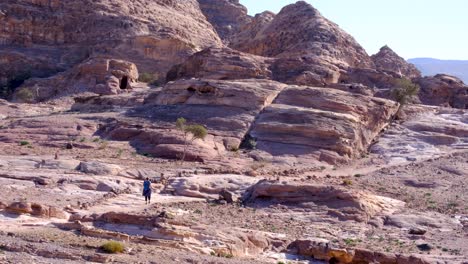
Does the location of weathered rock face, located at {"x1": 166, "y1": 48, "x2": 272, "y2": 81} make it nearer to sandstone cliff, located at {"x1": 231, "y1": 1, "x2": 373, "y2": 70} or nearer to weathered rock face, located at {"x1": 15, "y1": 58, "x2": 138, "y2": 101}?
weathered rock face, located at {"x1": 15, "y1": 58, "x2": 138, "y2": 101}

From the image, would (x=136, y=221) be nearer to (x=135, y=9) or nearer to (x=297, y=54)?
(x=297, y=54)

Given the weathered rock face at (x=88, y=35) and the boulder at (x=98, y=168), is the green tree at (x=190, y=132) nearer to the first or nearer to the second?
the boulder at (x=98, y=168)

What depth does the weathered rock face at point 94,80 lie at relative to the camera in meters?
55.5

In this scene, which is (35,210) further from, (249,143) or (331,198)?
(249,143)

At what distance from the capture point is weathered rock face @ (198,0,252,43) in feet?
362

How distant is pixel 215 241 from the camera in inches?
824

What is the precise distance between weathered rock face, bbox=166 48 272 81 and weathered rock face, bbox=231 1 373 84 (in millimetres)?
3128

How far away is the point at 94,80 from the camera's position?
56.7 metres

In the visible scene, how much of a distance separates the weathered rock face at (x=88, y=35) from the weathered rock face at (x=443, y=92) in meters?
26.1

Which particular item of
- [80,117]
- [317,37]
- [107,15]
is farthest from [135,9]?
[80,117]

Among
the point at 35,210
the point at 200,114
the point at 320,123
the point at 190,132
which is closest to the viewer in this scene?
the point at 35,210

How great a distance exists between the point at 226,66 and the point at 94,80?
499 inches

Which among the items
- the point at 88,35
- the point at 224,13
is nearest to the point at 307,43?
the point at 88,35

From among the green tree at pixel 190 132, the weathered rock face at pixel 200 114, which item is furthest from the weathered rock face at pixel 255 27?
the green tree at pixel 190 132
